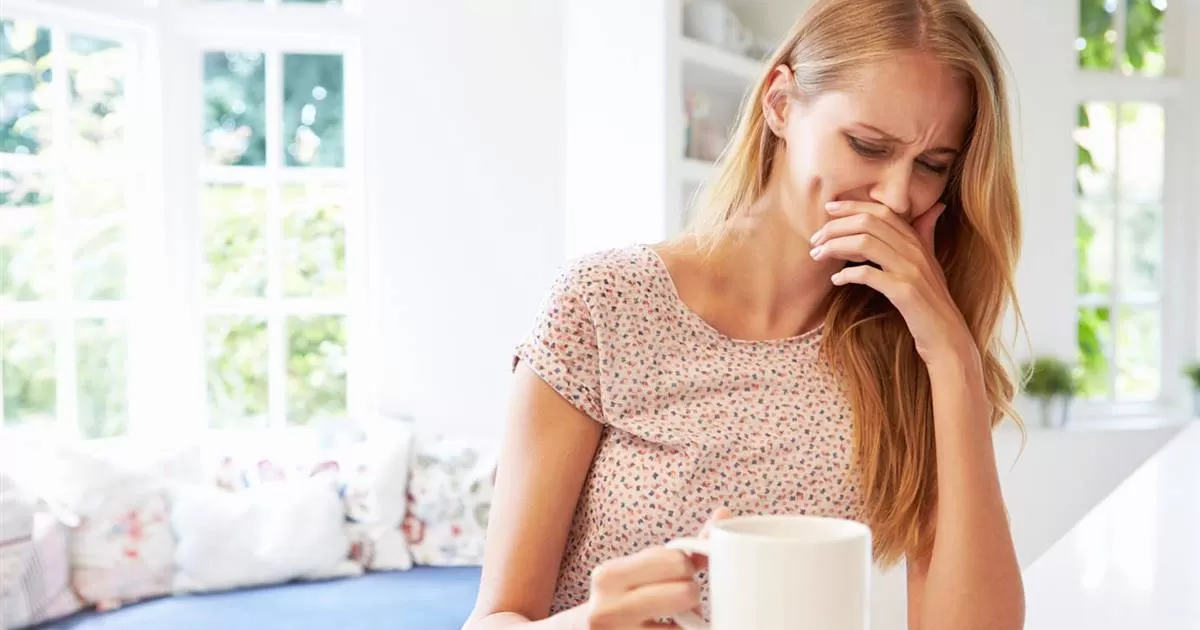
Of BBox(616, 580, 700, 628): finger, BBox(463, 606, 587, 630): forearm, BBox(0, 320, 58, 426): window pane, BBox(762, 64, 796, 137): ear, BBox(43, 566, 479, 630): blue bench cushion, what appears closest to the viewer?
BBox(616, 580, 700, 628): finger

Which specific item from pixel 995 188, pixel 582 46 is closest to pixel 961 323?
pixel 995 188

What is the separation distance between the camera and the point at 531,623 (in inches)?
39.0

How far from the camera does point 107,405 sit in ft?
13.6

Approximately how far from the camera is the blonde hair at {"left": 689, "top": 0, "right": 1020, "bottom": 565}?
1221mm

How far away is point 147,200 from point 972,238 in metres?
3.54

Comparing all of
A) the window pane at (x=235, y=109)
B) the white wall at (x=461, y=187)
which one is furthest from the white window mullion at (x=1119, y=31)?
the window pane at (x=235, y=109)

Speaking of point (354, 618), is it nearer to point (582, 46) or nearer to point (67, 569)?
point (67, 569)

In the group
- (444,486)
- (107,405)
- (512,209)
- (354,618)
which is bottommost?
(354,618)

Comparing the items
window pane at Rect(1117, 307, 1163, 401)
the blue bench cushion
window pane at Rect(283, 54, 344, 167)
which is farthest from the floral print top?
window pane at Rect(1117, 307, 1163, 401)

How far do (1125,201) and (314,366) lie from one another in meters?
3.57

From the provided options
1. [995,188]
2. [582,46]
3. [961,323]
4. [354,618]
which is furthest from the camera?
[582,46]

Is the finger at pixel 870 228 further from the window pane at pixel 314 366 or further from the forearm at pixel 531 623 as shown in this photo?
the window pane at pixel 314 366

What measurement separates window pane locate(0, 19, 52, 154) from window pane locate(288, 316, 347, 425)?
1.11 metres

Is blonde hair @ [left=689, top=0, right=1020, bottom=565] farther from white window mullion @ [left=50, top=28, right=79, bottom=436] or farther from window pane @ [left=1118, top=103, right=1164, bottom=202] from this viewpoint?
window pane @ [left=1118, top=103, right=1164, bottom=202]
